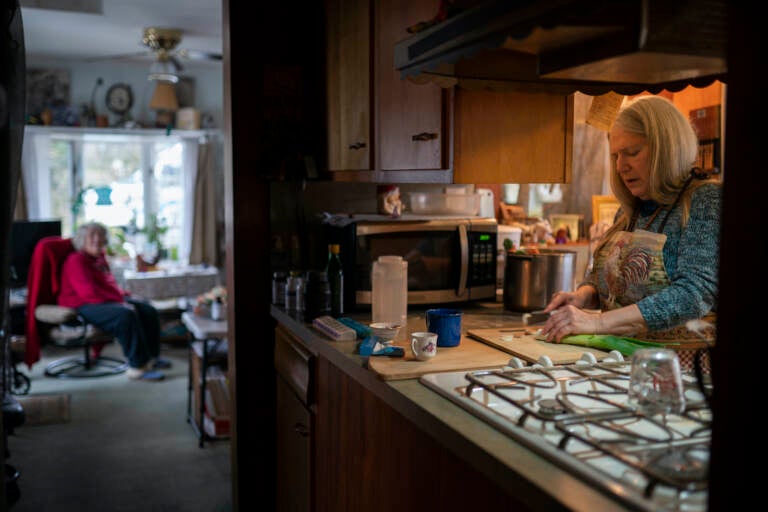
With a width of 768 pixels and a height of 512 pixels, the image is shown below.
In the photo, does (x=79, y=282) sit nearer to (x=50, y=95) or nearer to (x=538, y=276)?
(x=50, y=95)

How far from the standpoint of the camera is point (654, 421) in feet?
4.13

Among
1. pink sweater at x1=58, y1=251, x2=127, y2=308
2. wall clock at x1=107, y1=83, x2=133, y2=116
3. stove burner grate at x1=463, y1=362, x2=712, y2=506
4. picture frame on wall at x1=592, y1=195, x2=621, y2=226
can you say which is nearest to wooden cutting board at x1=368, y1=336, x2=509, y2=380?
stove burner grate at x1=463, y1=362, x2=712, y2=506

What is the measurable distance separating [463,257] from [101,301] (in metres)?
3.81

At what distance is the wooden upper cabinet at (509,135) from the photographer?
2.21 metres

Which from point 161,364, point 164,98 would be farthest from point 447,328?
point 164,98

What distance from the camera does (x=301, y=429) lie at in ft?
8.11

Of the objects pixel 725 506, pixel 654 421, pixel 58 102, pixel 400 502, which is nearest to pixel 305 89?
pixel 400 502

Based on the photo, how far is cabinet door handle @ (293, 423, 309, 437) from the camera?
7.97 ft

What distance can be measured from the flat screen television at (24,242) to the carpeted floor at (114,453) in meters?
0.88

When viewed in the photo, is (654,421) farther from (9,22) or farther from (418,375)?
(9,22)

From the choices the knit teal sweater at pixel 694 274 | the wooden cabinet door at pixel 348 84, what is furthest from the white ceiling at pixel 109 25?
the knit teal sweater at pixel 694 274

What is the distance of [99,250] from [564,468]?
5075 mm

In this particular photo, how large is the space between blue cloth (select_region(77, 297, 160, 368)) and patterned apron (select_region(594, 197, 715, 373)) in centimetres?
426

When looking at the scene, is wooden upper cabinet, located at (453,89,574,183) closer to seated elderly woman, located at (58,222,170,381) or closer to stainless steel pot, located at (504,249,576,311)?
stainless steel pot, located at (504,249,576,311)
